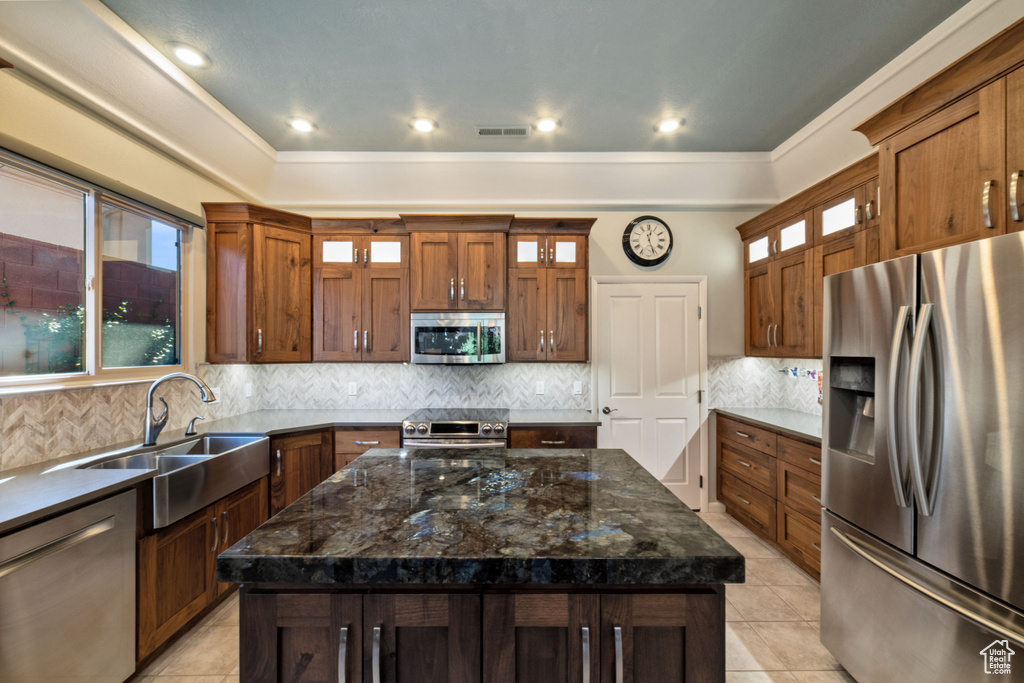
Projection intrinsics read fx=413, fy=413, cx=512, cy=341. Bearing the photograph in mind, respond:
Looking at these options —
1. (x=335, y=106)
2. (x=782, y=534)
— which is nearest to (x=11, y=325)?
(x=335, y=106)

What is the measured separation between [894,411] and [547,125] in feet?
8.69

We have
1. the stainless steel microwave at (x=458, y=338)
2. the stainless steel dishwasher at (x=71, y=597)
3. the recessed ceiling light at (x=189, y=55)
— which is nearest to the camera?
the stainless steel dishwasher at (x=71, y=597)

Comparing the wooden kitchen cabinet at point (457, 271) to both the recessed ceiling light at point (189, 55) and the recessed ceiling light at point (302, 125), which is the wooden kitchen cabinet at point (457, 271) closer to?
the recessed ceiling light at point (302, 125)

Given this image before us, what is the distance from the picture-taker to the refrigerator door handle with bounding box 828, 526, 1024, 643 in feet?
4.13

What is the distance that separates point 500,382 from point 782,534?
7.96ft

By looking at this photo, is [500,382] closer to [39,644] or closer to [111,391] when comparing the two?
[111,391]

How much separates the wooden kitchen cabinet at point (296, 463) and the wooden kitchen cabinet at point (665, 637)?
8.27 ft

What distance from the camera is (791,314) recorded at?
10.5 ft

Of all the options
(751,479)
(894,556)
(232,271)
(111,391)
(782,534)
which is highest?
(232,271)

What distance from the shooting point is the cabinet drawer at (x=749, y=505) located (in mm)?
3072

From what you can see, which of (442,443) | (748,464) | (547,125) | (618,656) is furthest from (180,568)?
(748,464)

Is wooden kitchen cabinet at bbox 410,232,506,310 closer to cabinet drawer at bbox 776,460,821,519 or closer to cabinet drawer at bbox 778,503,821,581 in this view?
cabinet drawer at bbox 776,460,821,519

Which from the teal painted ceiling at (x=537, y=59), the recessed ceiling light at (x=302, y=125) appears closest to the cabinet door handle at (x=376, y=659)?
the teal painted ceiling at (x=537, y=59)

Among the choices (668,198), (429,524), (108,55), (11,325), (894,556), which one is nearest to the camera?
(429,524)
